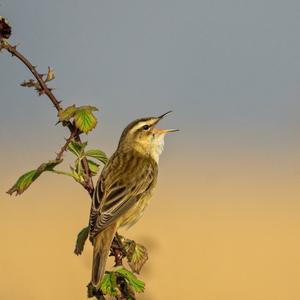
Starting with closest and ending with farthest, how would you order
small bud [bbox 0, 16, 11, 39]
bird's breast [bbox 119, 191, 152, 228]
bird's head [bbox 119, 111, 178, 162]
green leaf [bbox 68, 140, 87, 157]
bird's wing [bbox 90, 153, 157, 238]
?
small bud [bbox 0, 16, 11, 39] → green leaf [bbox 68, 140, 87, 157] → bird's wing [bbox 90, 153, 157, 238] → bird's breast [bbox 119, 191, 152, 228] → bird's head [bbox 119, 111, 178, 162]

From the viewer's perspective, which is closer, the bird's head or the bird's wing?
the bird's wing

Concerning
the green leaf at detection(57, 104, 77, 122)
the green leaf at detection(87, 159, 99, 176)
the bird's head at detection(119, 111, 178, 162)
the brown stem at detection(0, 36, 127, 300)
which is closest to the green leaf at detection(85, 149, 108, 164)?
the green leaf at detection(87, 159, 99, 176)

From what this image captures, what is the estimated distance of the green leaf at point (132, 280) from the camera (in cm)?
218

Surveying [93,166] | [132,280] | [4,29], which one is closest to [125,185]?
[93,166]

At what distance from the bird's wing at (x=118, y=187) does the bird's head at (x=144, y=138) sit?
0.84ft

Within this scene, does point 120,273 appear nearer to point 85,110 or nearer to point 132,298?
point 132,298

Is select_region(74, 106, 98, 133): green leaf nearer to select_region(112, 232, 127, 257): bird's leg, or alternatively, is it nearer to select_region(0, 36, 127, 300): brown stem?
select_region(0, 36, 127, 300): brown stem

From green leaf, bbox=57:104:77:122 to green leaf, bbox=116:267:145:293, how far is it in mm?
560

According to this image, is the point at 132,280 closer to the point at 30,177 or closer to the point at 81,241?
the point at 81,241

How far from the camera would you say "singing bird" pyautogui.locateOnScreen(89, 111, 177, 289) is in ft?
9.91

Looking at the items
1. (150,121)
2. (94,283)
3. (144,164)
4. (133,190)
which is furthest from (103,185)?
(94,283)

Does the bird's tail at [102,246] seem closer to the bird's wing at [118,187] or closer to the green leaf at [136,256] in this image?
the bird's wing at [118,187]

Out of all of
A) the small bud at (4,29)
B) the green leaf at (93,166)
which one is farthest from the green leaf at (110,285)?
the small bud at (4,29)

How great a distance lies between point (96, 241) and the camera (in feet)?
9.82
